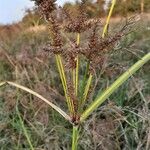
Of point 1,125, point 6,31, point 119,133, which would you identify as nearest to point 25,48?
point 1,125

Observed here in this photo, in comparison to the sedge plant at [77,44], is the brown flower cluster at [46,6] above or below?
above

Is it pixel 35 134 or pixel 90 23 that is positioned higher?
pixel 90 23

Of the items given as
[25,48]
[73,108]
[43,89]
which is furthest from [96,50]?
[25,48]

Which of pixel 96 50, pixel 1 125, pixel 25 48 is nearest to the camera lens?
pixel 96 50

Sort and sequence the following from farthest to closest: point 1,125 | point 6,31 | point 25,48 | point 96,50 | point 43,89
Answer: point 6,31
point 25,48
point 43,89
point 1,125
point 96,50

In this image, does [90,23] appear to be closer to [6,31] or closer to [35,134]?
[35,134]

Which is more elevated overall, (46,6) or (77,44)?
(46,6)

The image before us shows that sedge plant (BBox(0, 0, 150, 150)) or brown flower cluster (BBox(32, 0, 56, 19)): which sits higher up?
brown flower cluster (BBox(32, 0, 56, 19))

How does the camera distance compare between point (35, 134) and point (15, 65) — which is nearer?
point (35, 134)

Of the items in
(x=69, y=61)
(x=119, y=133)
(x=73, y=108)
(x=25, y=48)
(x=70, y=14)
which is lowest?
(x=119, y=133)
